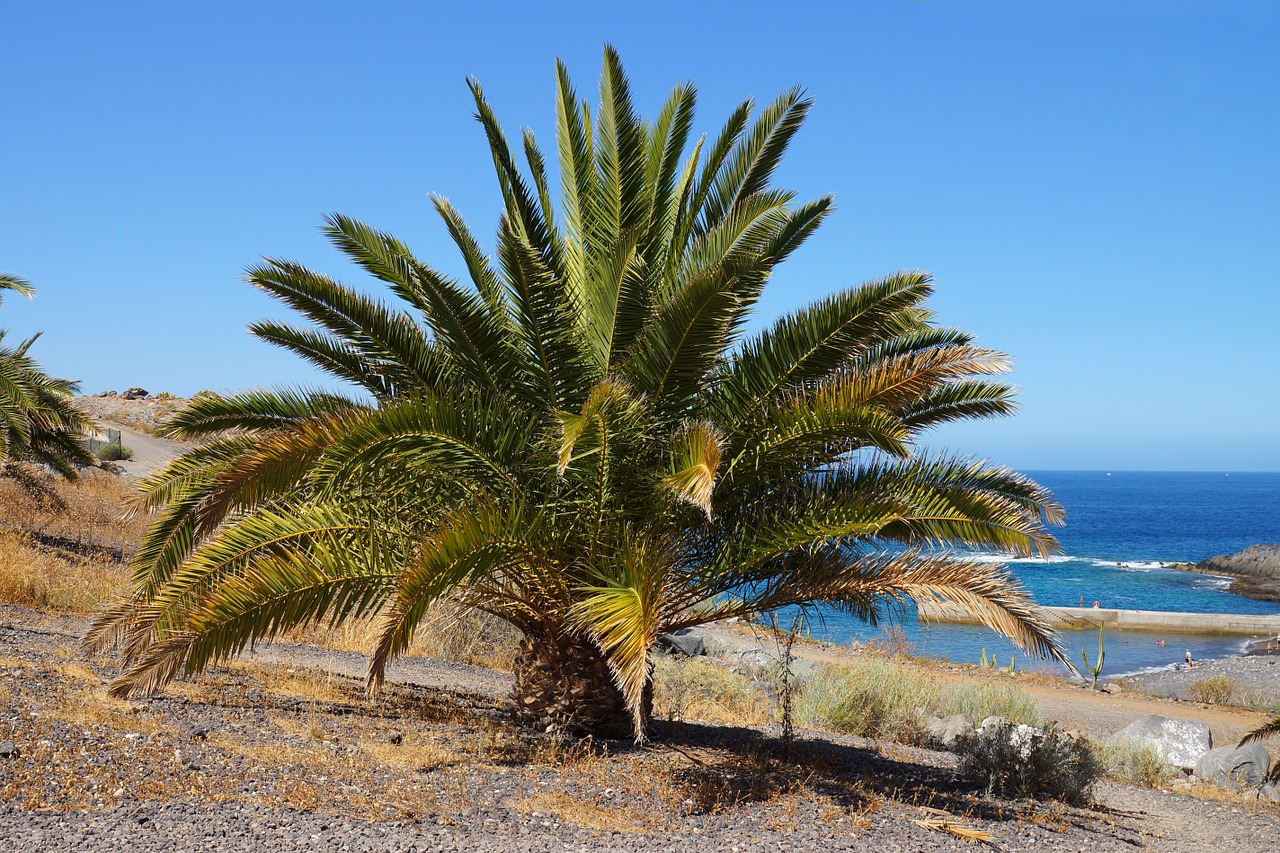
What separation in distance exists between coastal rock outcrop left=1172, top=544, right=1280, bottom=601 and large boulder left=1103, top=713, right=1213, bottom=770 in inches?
1800

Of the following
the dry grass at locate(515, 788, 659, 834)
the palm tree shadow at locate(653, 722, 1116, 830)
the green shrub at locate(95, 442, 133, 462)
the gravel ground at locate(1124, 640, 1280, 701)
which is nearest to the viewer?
the dry grass at locate(515, 788, 659, 834)

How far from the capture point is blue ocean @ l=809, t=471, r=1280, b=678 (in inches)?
1210

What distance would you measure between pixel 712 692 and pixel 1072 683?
15493mm

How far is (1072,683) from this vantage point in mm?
23797

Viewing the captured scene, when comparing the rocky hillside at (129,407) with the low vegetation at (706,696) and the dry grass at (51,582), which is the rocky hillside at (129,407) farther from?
the low vegetation at (706,696)

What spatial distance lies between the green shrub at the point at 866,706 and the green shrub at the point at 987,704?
0.69 meters

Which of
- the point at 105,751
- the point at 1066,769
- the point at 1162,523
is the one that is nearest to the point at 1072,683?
the point at 1066,769

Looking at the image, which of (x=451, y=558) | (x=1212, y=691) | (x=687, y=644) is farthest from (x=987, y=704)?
(x=1212, y=691)

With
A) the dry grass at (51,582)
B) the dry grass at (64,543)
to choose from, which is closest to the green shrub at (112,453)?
the dry grass at (64,543)

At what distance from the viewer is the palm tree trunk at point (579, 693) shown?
7.66 meters

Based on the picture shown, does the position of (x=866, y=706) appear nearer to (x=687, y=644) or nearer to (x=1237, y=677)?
(x=687, y=644)

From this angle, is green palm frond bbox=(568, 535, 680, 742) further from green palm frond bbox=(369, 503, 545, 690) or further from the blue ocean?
the blue ocean

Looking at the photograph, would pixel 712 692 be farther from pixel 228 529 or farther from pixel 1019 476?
pixel 228 529

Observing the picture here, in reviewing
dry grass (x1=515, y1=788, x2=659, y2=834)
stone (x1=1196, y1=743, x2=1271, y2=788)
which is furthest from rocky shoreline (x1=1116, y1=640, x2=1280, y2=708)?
dry grass (x1=515, y1=788, x2=659, y2=834)
